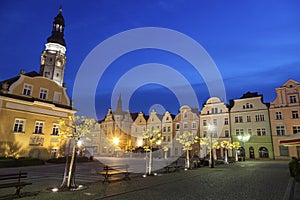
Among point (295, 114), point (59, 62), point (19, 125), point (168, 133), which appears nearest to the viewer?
point (19, 125)

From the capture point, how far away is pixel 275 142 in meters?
39.7

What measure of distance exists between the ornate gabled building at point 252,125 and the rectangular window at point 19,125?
38.2 m

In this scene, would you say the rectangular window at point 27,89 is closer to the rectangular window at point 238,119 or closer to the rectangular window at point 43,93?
the rectangular window at point 43,93

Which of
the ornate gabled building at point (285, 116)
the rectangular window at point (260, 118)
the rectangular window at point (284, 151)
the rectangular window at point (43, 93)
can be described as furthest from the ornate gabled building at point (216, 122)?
the rectangular window at point (43, 93)

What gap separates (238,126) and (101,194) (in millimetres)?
40806

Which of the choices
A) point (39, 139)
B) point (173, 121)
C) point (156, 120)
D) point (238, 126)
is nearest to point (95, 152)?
point (156, 120)

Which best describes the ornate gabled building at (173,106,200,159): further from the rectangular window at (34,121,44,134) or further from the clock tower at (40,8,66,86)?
the clock tower at (40,8,66,86)

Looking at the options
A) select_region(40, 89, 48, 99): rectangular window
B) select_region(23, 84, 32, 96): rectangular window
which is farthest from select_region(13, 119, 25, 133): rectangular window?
select_region(40, 89, 48, 99): rectangular window

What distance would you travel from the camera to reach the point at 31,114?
92.1ft

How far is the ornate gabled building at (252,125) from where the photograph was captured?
40.9 meters

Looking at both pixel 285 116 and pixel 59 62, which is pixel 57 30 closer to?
pixel 59 62

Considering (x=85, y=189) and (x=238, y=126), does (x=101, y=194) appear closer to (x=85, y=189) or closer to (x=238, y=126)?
(x=85, y=189)

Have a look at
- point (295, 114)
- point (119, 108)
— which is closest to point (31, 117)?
point (119, 108)

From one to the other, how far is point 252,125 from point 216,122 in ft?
24.5
